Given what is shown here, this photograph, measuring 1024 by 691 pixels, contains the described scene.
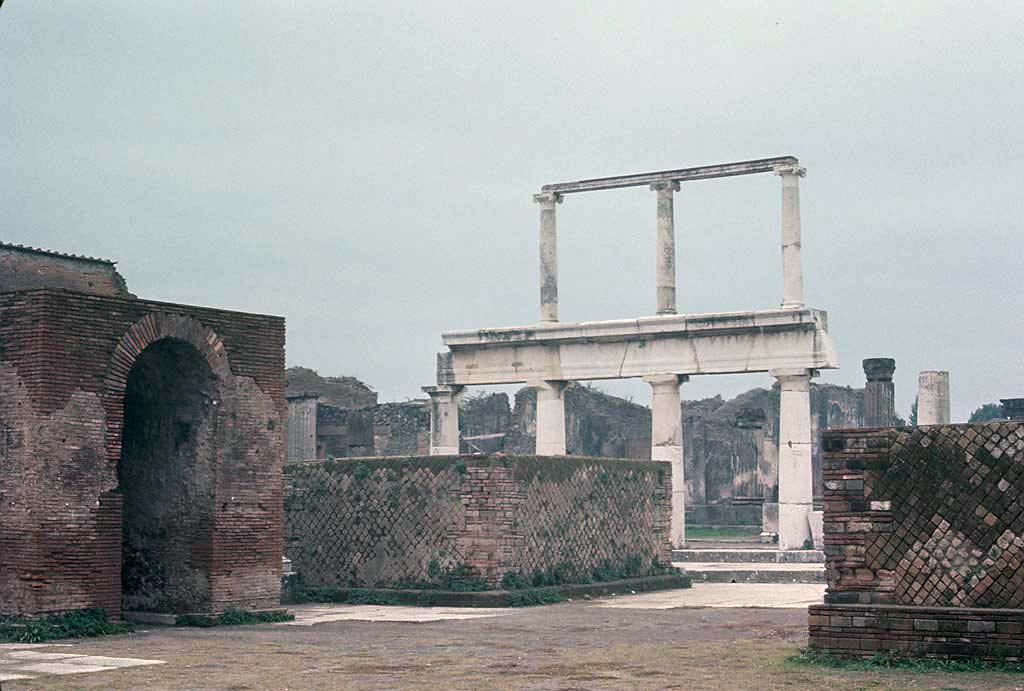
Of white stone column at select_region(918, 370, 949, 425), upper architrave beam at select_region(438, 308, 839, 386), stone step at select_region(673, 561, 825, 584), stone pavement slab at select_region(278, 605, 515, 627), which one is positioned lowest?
stone step at select_region(673, 561, 825, 584)

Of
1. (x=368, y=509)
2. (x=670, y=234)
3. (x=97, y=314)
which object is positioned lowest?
(x=368, y=509)

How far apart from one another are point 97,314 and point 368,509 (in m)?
5.63

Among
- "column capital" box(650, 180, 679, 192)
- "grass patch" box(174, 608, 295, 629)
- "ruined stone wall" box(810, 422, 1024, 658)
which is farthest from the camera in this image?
"column capital" box(650, 180, 679, 192)

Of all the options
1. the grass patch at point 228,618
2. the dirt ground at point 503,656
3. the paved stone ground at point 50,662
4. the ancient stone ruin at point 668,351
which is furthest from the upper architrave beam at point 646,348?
the paved stone ground at point 50,662

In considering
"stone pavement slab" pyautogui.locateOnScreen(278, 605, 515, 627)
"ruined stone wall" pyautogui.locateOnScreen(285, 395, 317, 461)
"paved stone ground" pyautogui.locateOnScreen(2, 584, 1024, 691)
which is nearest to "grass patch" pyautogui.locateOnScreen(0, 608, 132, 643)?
"paved stone ground" pyautogui.locateOnScreen(2, 584, 1024, 691)

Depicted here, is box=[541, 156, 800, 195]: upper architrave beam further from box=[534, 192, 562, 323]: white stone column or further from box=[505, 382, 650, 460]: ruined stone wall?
box=[505, 382, 650, 460]: ruined stone wall

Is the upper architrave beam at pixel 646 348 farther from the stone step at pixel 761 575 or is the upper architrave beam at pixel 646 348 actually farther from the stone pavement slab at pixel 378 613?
the stone pavement slab at pixel 378 613

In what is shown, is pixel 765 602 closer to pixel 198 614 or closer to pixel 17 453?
pixel 198 614

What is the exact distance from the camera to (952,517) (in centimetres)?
1112

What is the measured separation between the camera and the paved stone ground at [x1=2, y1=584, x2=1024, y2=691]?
1041cm

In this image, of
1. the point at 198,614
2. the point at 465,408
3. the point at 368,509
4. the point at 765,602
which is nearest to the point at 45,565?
the point at 198,614

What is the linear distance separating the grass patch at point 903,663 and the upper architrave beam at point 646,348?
18116 mm

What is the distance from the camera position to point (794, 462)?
29.9 metres

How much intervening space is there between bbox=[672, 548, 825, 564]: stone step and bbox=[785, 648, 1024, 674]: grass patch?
54.5ft
